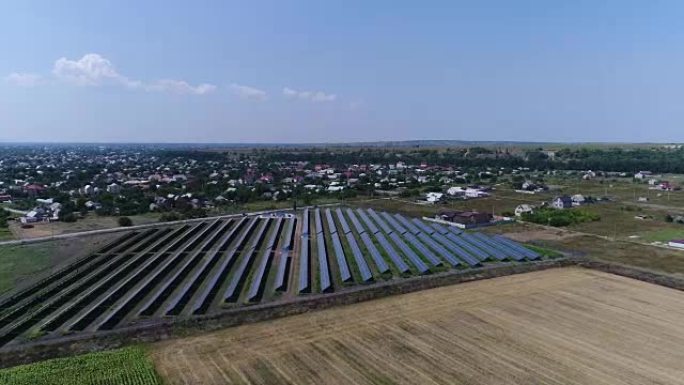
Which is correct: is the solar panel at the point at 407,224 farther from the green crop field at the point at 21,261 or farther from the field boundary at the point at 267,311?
the green crop field at the point at 21,261

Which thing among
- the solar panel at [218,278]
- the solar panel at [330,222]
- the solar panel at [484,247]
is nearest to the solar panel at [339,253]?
the solar panel at [330,222]

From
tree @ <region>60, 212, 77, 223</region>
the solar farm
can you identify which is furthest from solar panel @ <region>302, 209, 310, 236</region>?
tree @ <region>60, 212, 77, 223</region>

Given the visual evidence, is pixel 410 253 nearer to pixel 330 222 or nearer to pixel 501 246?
pixel 501 246

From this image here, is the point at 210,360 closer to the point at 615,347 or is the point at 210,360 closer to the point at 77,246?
the point at 615,347

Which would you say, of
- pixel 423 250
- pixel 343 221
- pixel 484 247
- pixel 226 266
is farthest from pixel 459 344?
pixel 343 221

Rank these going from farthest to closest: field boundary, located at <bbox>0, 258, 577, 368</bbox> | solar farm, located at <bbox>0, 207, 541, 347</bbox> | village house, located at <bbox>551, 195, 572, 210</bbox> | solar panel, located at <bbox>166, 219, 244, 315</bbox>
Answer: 1. village house, located at <bbox>551, 195, 572, 210</bbox>
2. solar panel, located at <bbox>166, 219, 244, 315</bbox>
3. solar farm, located at <bbox>0, 207, 541, 347</bbox>
4. field boundary, located at <bbox>0, 258, 577, 368</bbox>

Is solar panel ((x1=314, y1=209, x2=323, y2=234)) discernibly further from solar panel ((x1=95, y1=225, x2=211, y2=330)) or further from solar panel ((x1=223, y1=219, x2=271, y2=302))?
solar panel ((x1=95, y1=225, x2=211, y2=330))
